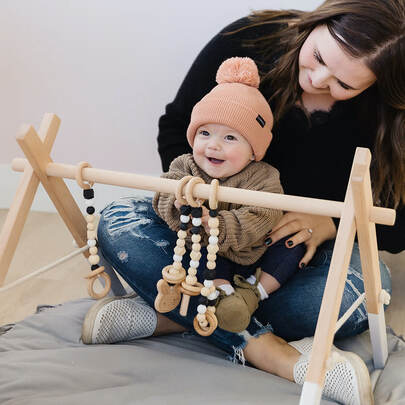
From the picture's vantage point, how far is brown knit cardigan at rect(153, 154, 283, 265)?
97 centimetres

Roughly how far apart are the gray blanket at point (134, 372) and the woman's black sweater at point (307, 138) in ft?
1.20

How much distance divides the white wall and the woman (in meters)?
0.36

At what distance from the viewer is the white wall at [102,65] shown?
1577 millimetres

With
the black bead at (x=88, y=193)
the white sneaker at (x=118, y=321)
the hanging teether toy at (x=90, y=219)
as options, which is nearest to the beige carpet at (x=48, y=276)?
the white sneaker at (x=118, y=321)

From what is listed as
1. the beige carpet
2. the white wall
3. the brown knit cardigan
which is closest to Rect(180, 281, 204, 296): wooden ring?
the brown knit cardigan

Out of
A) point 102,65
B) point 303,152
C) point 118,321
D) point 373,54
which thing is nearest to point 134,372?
point 118,321

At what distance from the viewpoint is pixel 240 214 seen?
971 millimetres

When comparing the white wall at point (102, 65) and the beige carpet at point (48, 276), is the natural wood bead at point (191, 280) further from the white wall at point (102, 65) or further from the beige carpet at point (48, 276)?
the white wall at point (102, 65)

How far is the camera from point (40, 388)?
945 millimetres

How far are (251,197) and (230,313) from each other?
0.29m

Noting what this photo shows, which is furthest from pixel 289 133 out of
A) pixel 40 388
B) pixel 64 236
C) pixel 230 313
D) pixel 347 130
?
pixel 64 236

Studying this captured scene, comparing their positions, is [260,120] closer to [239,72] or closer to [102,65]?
[239,72]

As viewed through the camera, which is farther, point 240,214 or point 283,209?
point 240,214

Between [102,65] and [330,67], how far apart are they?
37.7 inches
